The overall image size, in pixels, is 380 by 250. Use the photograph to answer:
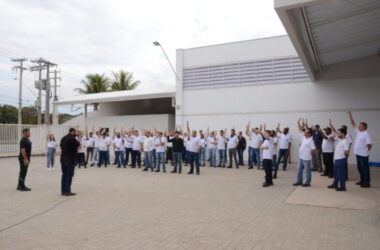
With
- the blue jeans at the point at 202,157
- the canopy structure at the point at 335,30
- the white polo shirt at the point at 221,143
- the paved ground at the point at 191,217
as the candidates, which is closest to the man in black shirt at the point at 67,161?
the paved ground at the point at 191,217

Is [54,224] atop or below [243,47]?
Result: below

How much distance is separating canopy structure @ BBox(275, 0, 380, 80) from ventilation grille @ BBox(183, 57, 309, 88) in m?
1.69

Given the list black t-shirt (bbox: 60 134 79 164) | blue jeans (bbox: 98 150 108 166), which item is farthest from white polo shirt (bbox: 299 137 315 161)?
blue jeans (bbox: 98 150 108 166)

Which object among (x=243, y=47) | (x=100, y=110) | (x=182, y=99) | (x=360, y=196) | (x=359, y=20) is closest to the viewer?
(x=360, y=196)

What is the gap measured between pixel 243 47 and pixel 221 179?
994 centimetres

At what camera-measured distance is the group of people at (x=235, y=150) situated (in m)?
8.49

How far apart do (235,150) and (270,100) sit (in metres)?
4.37

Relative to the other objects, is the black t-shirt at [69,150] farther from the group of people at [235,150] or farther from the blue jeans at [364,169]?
the blue jeans at [364,169]

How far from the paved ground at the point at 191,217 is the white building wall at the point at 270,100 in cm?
665

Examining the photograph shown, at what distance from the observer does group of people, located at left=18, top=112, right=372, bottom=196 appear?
8492mm

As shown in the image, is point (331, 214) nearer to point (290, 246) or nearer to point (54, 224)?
point (290, 246)

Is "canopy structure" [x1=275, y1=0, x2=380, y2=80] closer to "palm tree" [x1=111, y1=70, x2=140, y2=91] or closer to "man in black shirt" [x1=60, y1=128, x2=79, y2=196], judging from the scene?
"man in black shirt" [x1=60, y1=128, x2=79, y2=196]

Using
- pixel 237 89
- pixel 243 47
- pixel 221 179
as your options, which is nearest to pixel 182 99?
pixel 237 89

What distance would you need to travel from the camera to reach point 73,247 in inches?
177
